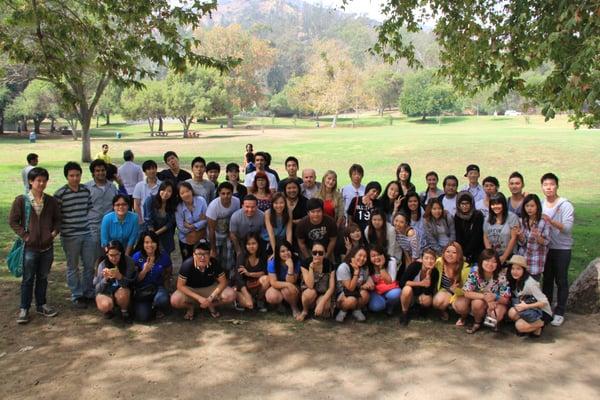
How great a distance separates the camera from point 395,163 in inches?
1017

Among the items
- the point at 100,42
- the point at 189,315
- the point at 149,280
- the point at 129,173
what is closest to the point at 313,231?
the point at 189,315

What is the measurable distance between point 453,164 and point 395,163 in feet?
8.77

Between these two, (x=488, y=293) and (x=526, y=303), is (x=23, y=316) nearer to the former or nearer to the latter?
(x=488, y=293)

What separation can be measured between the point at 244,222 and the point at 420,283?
222 cm

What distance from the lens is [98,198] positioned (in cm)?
689

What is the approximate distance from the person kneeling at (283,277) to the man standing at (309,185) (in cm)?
135

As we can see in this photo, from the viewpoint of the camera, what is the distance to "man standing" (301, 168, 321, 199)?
7636mm

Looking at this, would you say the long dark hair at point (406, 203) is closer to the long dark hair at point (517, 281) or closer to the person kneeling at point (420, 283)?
the person kneeling at point (420, 283)

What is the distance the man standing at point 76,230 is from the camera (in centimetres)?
641

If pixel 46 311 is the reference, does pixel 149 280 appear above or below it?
above

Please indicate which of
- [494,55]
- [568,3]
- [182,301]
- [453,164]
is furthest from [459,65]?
[453,164]

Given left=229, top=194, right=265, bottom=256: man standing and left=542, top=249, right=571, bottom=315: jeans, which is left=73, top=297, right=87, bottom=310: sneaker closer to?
left=229, top=194, right=265, bottom=256: man standing

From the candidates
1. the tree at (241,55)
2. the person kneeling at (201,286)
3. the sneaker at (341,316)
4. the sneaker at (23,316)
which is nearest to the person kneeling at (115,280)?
the person kneeling at (201,286)

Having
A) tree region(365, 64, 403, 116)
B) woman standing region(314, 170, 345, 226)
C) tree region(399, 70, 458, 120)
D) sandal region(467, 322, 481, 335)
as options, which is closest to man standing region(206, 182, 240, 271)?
woman standing region(314, 170, 345, 226)
